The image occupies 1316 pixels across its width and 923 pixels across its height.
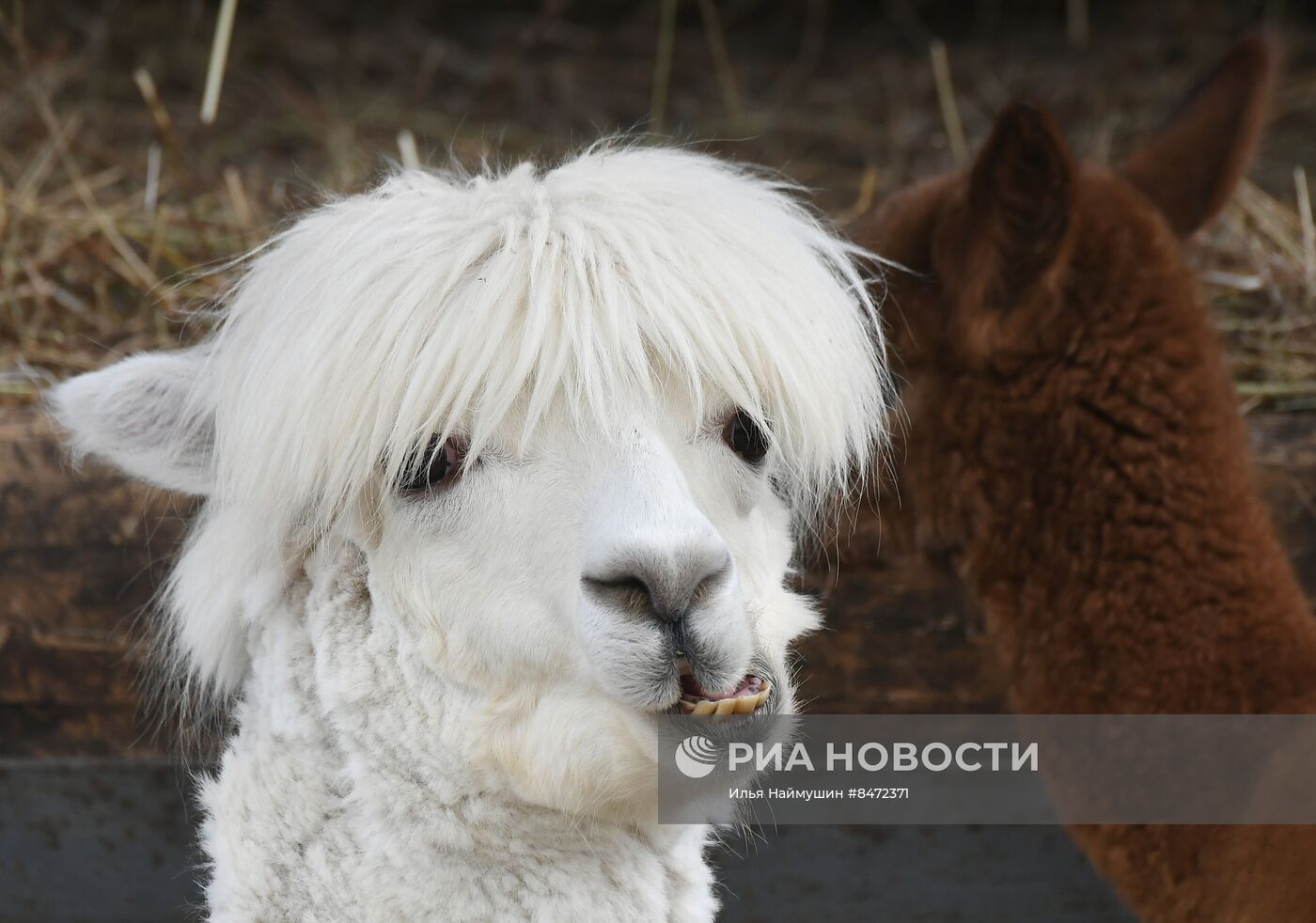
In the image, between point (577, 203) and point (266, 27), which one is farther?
point (266, 27)

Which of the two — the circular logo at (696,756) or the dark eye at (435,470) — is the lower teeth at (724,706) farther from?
the dark eye at (435,470)

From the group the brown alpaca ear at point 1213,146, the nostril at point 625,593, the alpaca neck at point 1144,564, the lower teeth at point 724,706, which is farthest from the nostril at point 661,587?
the brown alpaca ear at point 1213,146

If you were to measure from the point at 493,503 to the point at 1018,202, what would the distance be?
42.9 inches

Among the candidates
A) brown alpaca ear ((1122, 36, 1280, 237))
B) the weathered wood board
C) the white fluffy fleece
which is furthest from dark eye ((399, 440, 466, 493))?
brown alpaca ear ((1122, 36, 1280, 237))

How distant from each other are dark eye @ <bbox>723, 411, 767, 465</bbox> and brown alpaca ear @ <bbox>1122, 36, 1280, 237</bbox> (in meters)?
1.23

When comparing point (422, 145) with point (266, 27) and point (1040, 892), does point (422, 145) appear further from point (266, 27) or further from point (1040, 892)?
point (1040, 892)

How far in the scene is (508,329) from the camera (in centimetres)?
150

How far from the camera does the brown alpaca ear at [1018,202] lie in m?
2.08

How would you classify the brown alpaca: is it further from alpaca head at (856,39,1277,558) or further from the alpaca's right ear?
the alpaca's right ear

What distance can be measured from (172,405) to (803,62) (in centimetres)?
483

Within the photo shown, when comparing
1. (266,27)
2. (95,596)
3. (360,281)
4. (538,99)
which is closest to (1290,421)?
(360,281)

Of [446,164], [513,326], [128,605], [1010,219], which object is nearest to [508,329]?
[513,326]

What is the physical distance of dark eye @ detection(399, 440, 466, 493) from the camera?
1517 mm

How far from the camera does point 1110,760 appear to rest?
6.90ft
